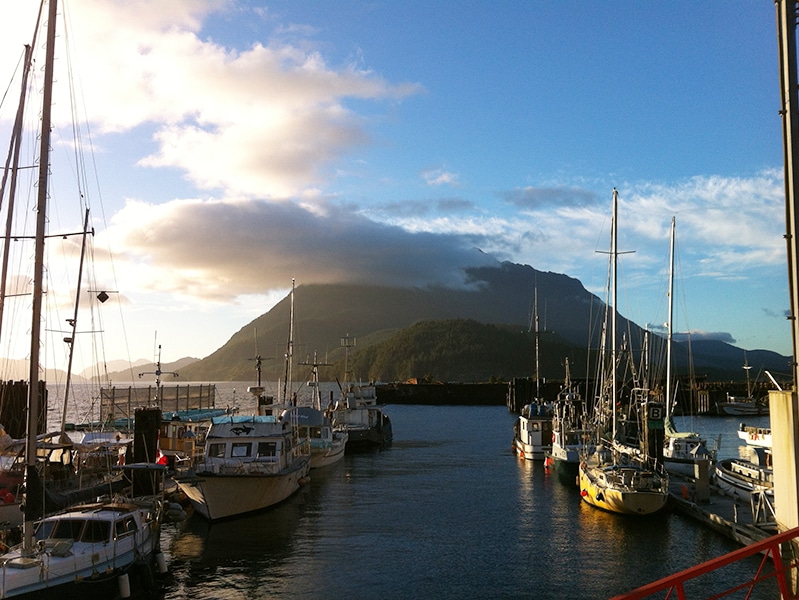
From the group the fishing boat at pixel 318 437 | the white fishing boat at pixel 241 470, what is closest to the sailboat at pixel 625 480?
the white fishing boat at pixel 241 470

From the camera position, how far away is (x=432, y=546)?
114 feet

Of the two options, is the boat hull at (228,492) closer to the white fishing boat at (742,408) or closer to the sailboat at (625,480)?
the sailboat at (625,480)

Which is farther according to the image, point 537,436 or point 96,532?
point 537,436

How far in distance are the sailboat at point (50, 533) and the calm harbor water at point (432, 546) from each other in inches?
120

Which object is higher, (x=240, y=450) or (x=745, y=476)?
(x=240, y=450)

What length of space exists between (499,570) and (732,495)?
807 inches

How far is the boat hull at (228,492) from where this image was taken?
38781 millimetres

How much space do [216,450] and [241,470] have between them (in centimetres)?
296

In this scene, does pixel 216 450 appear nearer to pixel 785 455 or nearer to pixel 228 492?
pixel 228 492

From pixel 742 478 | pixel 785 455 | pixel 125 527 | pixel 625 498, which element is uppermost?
pixel 785 455

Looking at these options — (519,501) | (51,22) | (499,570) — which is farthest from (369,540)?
(51,22)

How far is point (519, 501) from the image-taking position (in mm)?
47625

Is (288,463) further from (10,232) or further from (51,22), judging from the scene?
(51,22)

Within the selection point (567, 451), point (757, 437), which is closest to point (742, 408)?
point (757, 437)
